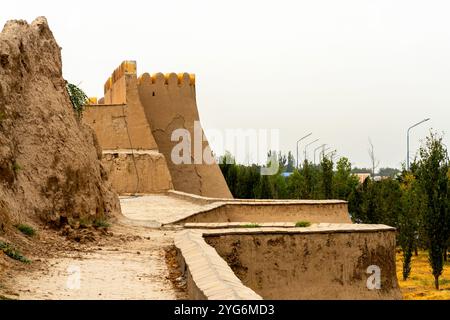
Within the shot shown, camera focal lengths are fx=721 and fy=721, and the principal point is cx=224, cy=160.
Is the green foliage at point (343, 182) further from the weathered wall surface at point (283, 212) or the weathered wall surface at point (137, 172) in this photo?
the weathered wall surface at point (283, 212)

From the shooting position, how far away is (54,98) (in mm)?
10555

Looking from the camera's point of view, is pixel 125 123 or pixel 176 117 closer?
pixel 125 123

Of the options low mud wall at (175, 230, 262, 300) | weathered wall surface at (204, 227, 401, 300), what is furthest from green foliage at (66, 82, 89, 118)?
low mud wall at (175, 230, 262, 300)

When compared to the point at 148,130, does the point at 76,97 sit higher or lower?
lower

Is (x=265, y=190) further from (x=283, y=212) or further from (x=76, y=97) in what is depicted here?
(x=76, y=97)

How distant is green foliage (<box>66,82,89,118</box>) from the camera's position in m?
11.8

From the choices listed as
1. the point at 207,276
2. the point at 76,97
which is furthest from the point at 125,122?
the point at 207,276

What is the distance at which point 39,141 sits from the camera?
9656 millimetres

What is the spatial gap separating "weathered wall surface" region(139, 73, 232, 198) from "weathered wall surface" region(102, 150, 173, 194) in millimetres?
1950

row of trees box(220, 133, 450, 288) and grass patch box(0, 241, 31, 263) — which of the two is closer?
grass patch box(0, 241, 31, 263)

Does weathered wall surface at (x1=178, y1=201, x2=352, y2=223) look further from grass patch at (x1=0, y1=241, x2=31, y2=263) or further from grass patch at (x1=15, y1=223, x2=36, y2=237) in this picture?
grass patch at (x1=0, y1=241, x2=31, y2=263)

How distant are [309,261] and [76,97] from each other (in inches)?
195
